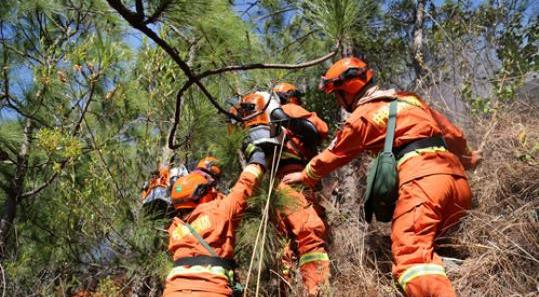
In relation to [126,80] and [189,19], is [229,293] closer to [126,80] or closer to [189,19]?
[189,19]

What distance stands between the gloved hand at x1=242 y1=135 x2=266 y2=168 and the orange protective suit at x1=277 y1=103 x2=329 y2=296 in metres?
0.24

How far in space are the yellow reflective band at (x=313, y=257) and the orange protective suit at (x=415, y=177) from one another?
475 mm

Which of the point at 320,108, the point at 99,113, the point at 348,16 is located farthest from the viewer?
the point at 320,108

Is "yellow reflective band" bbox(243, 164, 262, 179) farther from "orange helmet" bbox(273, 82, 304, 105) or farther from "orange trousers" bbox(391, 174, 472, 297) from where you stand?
"orange trousers" bbox(391, 174, 472, 297)

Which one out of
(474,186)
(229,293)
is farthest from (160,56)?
(474,186)

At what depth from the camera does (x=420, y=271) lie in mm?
2193

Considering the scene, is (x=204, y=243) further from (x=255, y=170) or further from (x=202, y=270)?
(x=255, y=170)

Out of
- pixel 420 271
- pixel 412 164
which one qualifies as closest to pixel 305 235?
pixel 412 164

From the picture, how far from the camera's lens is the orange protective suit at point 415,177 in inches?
88.1

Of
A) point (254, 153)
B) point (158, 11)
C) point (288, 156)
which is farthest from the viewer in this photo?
point (288, 156)

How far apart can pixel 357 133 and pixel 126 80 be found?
2123 millimetres

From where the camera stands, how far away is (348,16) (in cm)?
241

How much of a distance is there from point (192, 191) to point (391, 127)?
144cm

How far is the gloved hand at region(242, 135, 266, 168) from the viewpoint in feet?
10.6
